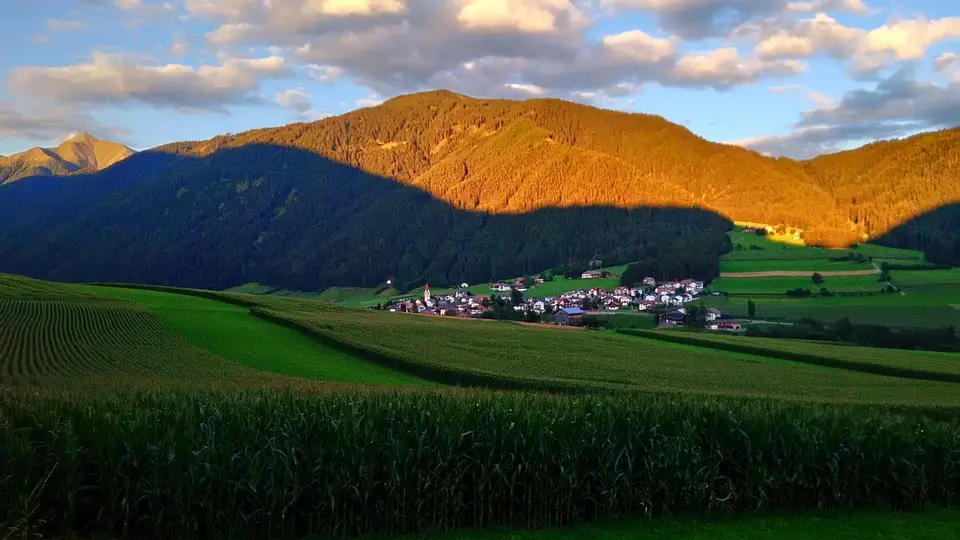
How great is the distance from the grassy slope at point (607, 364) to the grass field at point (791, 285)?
211 ft

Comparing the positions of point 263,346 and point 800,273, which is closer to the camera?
point 263,346

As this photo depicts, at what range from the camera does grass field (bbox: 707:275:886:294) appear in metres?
104

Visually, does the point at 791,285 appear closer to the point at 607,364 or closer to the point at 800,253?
the point at 800,253

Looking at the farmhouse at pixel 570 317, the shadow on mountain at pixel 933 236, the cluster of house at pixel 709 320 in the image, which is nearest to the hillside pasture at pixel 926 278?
the shadow on mountain at pixel 933 236

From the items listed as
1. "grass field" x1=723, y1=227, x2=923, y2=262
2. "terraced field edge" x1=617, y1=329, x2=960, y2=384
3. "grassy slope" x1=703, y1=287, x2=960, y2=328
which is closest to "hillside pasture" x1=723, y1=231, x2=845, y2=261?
"grass field" x1=723, y1=227, x2=923, y2=262

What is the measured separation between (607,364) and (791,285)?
275 feet

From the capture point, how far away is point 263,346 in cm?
4028

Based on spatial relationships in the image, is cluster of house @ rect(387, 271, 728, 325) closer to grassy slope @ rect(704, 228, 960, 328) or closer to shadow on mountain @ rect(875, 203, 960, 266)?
grassy slope @ rect(704, 228, 960, 328)

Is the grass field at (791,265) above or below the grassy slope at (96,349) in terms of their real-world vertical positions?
above

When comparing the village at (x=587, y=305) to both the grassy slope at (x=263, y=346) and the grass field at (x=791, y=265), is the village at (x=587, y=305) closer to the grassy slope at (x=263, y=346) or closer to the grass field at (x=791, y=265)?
the grass field at (x=791, y=265)

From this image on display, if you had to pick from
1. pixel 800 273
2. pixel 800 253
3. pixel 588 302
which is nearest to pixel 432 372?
pixel 588 302

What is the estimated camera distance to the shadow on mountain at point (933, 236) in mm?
132875

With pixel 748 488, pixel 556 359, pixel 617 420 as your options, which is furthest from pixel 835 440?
pixel 556 359

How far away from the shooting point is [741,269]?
129m
